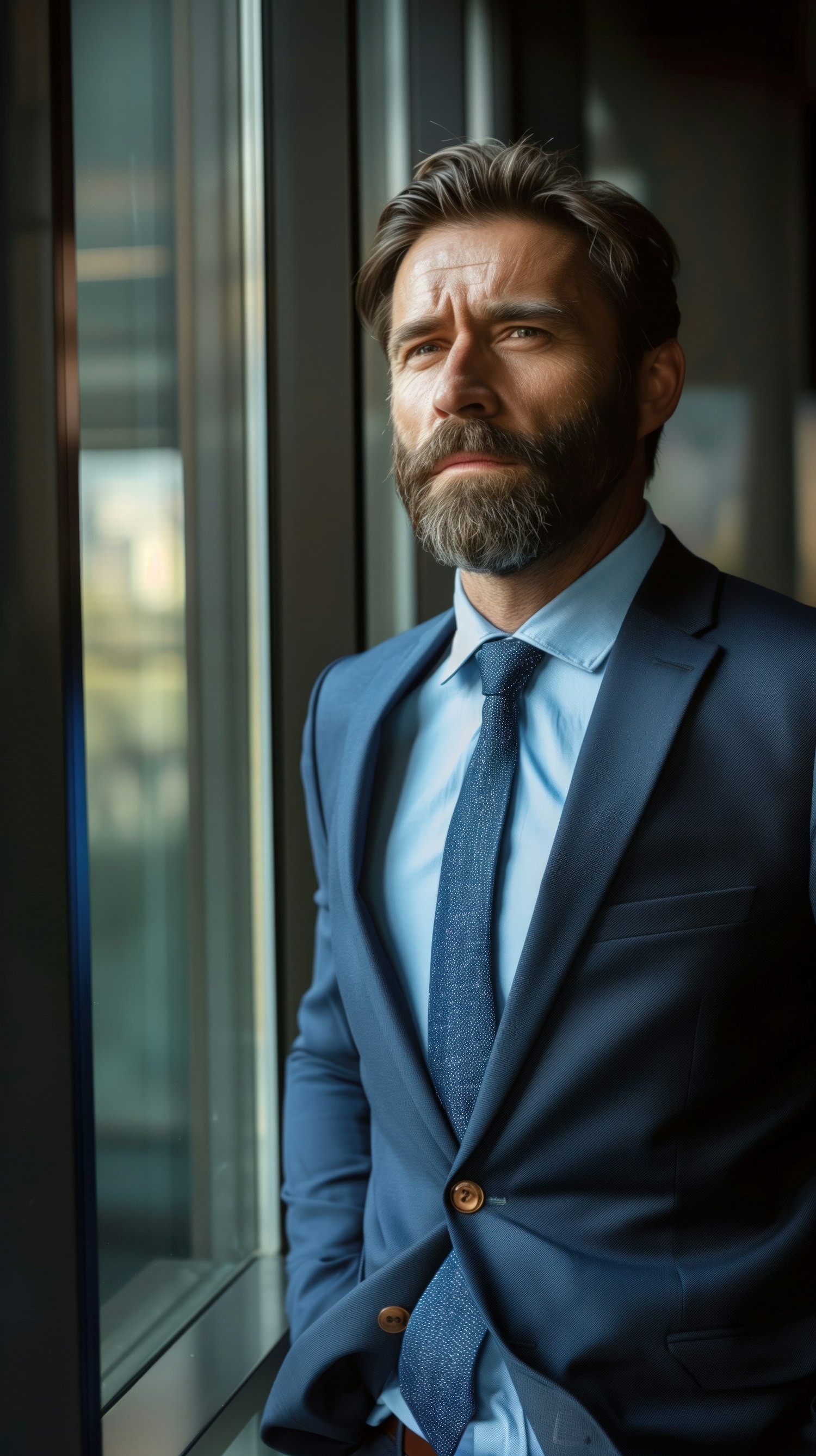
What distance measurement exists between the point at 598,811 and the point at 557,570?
0.30 m

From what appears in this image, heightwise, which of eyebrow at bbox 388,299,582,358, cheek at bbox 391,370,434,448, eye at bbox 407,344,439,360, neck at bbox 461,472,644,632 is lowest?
neck at bbox 461,472,644,632

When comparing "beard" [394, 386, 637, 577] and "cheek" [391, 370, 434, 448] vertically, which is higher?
"cheek" [391, 370, 434, 448]

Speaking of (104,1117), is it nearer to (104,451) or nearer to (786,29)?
(104,451)

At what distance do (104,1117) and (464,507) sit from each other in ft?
2.53

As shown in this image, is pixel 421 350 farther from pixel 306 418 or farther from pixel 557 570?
pixel 306 418

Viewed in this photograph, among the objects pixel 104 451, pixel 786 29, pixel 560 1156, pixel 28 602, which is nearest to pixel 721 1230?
pixel 560 1156

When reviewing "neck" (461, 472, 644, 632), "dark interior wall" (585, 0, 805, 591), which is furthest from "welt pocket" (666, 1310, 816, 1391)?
"dark interior wall" (585, 0, 805, 591)

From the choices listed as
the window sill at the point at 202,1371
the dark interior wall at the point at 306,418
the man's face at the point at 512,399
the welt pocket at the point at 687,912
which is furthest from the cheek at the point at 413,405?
the window sill at the point at 202,1371

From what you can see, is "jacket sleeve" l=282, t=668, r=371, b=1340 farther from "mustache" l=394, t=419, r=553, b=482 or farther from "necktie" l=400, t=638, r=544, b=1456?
"mustache" l=394, t=419, r=553, b=482

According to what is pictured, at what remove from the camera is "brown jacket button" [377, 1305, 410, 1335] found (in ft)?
3.51

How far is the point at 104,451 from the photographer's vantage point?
4.11 ft

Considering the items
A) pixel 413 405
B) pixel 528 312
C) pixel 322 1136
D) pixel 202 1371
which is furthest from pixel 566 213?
pixel 202 1371

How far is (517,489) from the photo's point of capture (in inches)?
44.8

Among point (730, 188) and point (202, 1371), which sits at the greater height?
point (730, 188)
